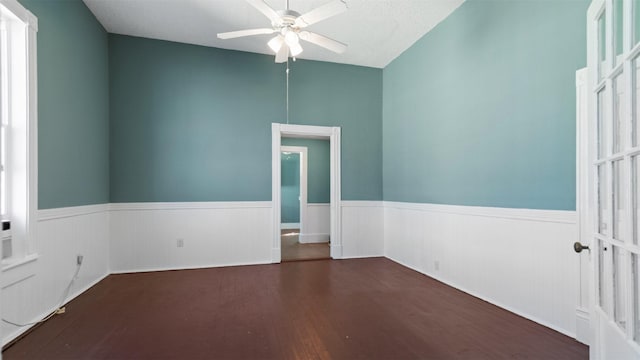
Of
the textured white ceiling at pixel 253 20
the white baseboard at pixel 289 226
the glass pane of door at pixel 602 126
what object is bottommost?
the white baseboard at pixel 289 226

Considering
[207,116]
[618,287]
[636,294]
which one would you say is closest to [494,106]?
[618,287]

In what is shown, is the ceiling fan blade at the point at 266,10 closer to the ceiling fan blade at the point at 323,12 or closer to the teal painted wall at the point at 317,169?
the ceiling fan blade at the point at 323,12

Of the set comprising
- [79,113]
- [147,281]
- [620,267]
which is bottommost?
[147,281]

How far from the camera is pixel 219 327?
253 cm

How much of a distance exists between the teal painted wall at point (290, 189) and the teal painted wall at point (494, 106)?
4.93 metres

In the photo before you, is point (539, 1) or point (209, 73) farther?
point (209, 73)

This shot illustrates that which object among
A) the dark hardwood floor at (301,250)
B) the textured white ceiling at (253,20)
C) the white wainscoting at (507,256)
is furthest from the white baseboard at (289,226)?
the textured white ceiling at (253,20)

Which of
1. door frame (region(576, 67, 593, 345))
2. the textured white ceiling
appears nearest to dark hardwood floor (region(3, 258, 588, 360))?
door frame (region(576, 67, 593, 345))

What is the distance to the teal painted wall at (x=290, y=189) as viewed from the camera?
9.12m

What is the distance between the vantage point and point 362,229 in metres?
5.11

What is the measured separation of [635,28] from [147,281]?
4.53 m

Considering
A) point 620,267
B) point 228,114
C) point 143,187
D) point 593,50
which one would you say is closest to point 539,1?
point 593,50

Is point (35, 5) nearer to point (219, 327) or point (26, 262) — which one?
point (26, 262)

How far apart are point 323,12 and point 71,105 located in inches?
107
